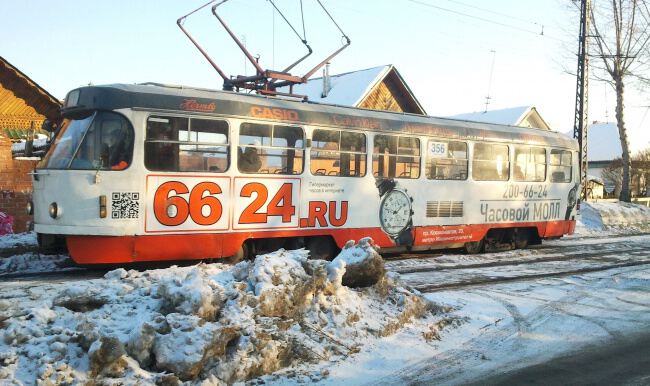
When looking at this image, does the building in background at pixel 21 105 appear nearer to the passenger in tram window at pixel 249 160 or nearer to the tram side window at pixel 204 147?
the tram side window at pixel 204 147

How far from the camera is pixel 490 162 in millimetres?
12914

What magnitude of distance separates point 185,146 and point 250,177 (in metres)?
1.16

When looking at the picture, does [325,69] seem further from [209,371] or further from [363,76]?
[209,371]

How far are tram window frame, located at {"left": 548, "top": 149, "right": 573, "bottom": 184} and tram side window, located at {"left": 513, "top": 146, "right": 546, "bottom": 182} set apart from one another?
0.32 meters

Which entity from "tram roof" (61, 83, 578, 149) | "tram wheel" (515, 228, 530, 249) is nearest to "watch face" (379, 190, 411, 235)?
"tram roof" (61, 83, 578, 149)

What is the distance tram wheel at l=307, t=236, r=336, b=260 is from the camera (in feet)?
33.5

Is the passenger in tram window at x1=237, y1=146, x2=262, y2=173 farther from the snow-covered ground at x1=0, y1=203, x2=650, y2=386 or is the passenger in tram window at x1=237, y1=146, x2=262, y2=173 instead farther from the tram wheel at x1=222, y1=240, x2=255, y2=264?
the snow-covered ground at x1=0, y1=203, x2=650, y2=386

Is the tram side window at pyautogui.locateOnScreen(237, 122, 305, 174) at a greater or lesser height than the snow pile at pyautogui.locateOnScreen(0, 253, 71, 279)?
greater

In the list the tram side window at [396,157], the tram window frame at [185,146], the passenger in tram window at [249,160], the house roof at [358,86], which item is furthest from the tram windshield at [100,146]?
the house roof at [358,86]

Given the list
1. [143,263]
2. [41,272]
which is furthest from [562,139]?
[41,272]

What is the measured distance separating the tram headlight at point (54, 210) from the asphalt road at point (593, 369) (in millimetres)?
6035

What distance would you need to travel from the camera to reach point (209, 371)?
4.51m

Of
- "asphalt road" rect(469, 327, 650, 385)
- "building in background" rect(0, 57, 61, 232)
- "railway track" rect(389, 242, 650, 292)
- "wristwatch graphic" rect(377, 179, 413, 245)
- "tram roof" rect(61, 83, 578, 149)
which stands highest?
"building in background" rect(0, 57, 61, 232)

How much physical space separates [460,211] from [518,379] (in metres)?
7.57
